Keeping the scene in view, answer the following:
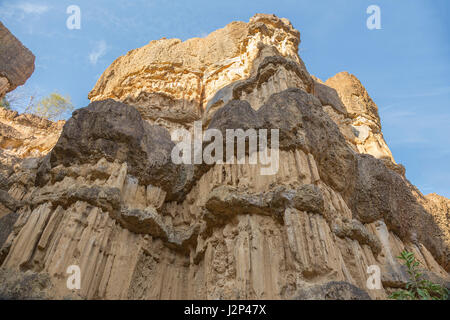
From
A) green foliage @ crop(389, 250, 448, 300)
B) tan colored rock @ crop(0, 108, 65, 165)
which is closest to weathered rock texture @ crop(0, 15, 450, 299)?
green foliage @ crop(389, 250, 448, 300)

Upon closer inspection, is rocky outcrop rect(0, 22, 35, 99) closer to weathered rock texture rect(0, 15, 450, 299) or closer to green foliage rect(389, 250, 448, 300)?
weathered rock texture rect(0, 15, 450, 299)

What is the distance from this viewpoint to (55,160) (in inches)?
547

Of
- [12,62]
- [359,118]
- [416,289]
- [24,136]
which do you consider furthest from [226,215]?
[12,62]

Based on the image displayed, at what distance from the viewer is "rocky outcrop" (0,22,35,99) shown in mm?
26766

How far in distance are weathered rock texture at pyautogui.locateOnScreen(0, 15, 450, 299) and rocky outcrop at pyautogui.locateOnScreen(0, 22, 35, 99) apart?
15.4 m

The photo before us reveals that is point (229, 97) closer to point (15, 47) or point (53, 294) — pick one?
point (53, 294)

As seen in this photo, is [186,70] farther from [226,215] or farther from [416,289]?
[416,289]

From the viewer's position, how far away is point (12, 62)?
27625 mm

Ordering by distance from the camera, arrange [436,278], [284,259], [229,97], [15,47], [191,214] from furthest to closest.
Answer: [15,47] → [229,97] → [191,214] → [436,278] → [284,259]

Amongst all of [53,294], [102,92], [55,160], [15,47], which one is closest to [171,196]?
[55,160]

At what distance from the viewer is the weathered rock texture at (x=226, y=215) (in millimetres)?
10094

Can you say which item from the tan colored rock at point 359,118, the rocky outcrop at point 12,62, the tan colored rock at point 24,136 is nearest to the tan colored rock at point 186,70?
the tan colored rock at point 24,136

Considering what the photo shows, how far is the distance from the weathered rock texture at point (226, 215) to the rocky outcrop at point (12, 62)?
15384mm
